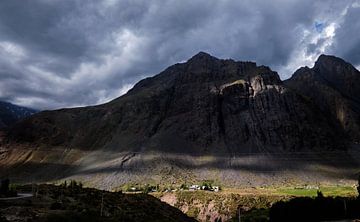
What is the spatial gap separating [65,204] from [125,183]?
5448 inches

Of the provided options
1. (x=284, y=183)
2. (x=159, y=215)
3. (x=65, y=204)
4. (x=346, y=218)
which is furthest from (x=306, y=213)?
(x=284, y=183)

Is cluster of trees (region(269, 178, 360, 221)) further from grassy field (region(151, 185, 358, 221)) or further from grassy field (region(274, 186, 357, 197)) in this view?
grassy field (region(274, 186, 357, 197))

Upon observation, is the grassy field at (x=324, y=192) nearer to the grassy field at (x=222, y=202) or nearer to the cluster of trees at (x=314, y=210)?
the grassy field at (x=222, y=202)

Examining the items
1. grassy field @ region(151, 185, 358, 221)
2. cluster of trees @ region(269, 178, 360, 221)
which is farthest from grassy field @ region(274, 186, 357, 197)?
cluster of trees @ region(269, 178, 360, 221)

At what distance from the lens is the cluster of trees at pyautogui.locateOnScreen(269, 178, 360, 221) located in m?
42.3

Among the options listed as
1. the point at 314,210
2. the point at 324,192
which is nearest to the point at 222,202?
the point at 324,192

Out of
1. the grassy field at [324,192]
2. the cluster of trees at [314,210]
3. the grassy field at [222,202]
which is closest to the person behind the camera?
the cluster of trees at [314,210]

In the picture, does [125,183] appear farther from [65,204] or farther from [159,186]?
[65,204]

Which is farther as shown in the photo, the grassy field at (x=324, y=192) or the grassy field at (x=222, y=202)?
the grassy field at (x=324, y=192)

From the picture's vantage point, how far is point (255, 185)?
17512cm

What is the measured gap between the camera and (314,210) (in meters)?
42.8

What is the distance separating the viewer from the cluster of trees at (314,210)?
42253 mm

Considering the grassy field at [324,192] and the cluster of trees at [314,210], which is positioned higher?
the cluster of trees at [314,210]

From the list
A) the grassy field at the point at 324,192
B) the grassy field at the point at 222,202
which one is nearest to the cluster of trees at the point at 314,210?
the grassy field at the point at 222,202
